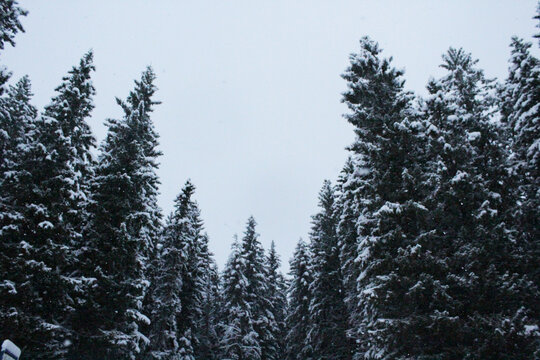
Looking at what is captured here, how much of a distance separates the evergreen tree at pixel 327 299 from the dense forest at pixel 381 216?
8496mm

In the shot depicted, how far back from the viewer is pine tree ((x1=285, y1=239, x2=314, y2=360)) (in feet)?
106

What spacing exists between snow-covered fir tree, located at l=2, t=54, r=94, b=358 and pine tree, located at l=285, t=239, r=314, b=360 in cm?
2108

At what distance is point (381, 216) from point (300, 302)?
21457 mm

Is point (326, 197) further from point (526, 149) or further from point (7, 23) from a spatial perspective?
point (7, 23)

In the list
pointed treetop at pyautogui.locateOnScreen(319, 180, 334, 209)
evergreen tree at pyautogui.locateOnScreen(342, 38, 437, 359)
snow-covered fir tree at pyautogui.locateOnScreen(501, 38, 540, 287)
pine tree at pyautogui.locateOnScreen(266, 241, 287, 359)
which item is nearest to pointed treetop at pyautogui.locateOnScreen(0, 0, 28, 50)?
evergreen tree at pyautogui.locateOnScreen(342, 38, 437, 359)

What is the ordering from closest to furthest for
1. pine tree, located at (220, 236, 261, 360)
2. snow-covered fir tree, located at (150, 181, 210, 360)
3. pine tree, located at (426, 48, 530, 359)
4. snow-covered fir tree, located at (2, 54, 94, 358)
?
pine tree, located at (426, 48, 530, 359) → snow-covered fir tree, located at (2, 54, 94, 358) → snow-covered fir tree, located at (150, 181, 210, 360) → pine tree, located at (220, 236, 261, 360)

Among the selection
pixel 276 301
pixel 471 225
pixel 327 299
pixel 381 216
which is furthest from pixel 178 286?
pixel 276 301

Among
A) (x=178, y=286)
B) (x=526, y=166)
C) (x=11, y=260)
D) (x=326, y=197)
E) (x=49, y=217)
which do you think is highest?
(x=326, y=197)

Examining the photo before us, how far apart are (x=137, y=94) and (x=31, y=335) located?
44.3ft

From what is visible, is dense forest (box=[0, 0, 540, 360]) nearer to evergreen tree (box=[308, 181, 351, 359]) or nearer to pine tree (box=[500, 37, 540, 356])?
pine tree (box=[500, 37, 540, 356])

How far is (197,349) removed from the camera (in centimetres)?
3619

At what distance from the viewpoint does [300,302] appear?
33531 mm

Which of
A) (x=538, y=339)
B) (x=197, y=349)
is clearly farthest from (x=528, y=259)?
(x=197, y=349)

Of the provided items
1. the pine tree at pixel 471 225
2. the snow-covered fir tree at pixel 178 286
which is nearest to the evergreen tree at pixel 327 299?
the snow-covered fir tree at pixel 178 286
